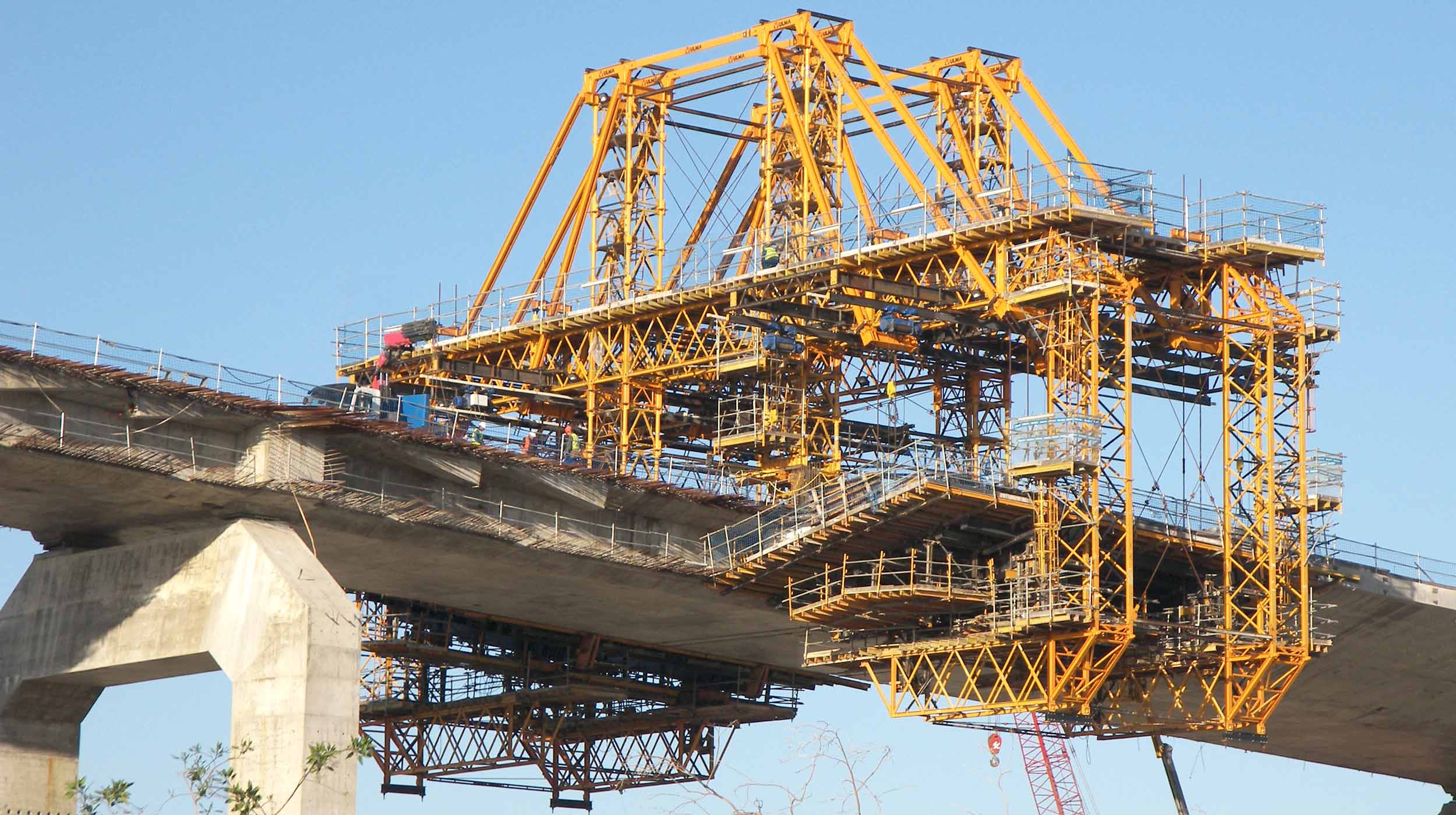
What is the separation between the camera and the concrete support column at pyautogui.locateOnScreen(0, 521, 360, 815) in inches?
2557

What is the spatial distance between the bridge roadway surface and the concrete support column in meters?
1.32

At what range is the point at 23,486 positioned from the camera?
6700cm

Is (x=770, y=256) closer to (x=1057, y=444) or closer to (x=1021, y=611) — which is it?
(x=1057, y=444)

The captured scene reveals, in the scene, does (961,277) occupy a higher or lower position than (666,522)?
higher

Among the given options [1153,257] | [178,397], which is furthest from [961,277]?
[178,397]

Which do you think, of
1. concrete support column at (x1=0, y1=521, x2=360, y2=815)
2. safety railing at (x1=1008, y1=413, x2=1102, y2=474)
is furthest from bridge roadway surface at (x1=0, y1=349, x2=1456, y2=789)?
safety railing at (x1=1008, y1=413, x2=1102, y2=474)

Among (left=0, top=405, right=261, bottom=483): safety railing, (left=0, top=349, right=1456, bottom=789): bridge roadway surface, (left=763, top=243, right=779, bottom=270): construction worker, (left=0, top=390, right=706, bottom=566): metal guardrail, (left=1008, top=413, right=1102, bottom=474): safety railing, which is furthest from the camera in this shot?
(left=763, top=243, right=779, bottom=270): construction worker

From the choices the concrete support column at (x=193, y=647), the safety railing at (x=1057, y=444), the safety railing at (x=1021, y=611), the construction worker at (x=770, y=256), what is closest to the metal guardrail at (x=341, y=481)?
the concrete support column at (x=193, y=647)

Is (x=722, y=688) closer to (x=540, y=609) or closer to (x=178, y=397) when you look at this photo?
(x=540, y=609)

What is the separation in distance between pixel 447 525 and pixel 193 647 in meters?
8.86

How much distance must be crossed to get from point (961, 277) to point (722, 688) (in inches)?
861

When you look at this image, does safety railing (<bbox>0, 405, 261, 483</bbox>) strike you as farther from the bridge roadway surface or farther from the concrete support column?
the concrete support column

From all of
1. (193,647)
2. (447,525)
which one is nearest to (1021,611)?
(447,525)

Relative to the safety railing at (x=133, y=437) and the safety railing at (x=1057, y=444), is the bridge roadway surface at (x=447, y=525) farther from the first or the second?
the safety railing at (x=1057, y=444)
